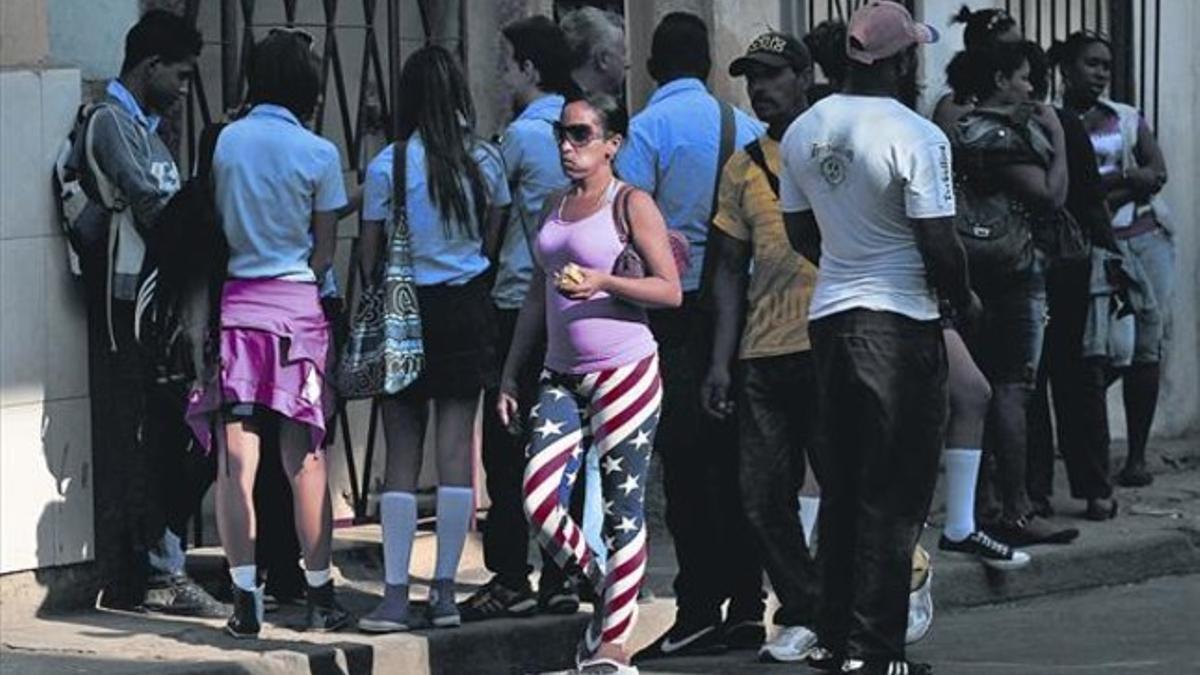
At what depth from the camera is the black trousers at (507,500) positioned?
34.1 ft

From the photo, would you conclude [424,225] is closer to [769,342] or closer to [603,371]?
[603,371]

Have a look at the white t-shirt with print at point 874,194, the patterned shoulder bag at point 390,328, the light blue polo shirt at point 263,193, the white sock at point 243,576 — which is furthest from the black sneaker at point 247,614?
the white t-shirt with print at point 874,194

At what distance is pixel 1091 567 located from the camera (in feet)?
39.4

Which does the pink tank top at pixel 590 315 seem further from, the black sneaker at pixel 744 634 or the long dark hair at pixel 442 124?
the black sneaker at pixel 744 634

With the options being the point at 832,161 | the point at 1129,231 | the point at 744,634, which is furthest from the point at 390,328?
the point at 1129,231

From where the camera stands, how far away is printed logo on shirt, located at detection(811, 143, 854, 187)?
8.87 metres

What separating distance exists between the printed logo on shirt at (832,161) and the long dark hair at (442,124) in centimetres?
146

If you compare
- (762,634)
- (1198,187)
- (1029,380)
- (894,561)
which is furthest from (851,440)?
(1198,187)

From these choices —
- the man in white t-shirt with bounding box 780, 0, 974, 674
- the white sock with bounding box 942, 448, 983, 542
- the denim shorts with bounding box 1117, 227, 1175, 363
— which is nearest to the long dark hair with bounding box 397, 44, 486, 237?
the man in white t-shirt with bounding box 780, 0, 974, 674

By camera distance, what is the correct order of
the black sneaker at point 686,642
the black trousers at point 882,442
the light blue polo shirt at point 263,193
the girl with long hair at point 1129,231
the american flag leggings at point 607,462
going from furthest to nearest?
the girl with long hair at point 1129,231
the black sneaker at point 686,642
the light blue polo shirt at point 263,193
the american flag leggings at point 607,462
the black trousers at point 882,442

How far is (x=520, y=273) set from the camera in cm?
1038

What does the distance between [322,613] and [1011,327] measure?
10.4 ft

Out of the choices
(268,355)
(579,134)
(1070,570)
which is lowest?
(1070,570)

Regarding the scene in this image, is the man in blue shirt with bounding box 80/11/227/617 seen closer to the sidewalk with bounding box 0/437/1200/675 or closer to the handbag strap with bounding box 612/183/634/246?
the sidewalk with bounding box 0/437/1200/675
